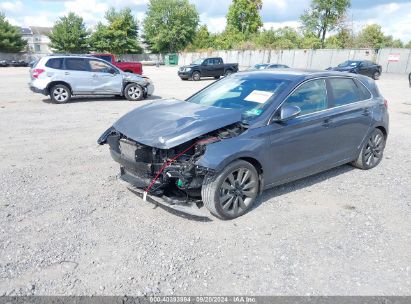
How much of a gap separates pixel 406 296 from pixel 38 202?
13.3 ft

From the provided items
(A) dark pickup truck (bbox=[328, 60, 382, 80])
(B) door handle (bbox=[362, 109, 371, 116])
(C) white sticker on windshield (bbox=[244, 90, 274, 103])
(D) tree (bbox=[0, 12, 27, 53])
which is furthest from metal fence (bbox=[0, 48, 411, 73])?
(C) white sticker on windshield (bbox=[244, 90, 274, 103])

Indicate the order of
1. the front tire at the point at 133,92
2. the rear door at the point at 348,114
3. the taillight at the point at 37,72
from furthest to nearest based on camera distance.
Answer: the front tire at the point at 133,92
the taillight at the point at 37,72
the rear door at the point at 348,114

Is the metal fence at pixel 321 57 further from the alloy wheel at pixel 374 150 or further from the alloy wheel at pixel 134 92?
the alloy wheel at pixel 374 150

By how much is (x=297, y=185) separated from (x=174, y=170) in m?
2.13

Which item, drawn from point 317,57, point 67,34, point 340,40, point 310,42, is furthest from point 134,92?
point 67,34

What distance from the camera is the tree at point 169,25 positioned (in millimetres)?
72906

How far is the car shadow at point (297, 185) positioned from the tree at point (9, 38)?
6612 centimetres

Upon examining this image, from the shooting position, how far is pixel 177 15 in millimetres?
75062

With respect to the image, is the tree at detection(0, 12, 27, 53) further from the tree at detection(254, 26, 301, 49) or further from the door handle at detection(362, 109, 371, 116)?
the door handle at detection(362, 109, 371, 116)

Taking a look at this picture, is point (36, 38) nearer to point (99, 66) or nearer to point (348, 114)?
point (99, 66)

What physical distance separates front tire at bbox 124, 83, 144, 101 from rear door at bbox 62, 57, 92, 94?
1.41 meters

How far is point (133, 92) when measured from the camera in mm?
13547

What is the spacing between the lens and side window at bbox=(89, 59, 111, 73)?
12.7 m

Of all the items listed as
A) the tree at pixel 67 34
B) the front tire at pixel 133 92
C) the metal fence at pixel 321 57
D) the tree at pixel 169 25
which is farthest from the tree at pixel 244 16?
the front tire at pixel 133 92
